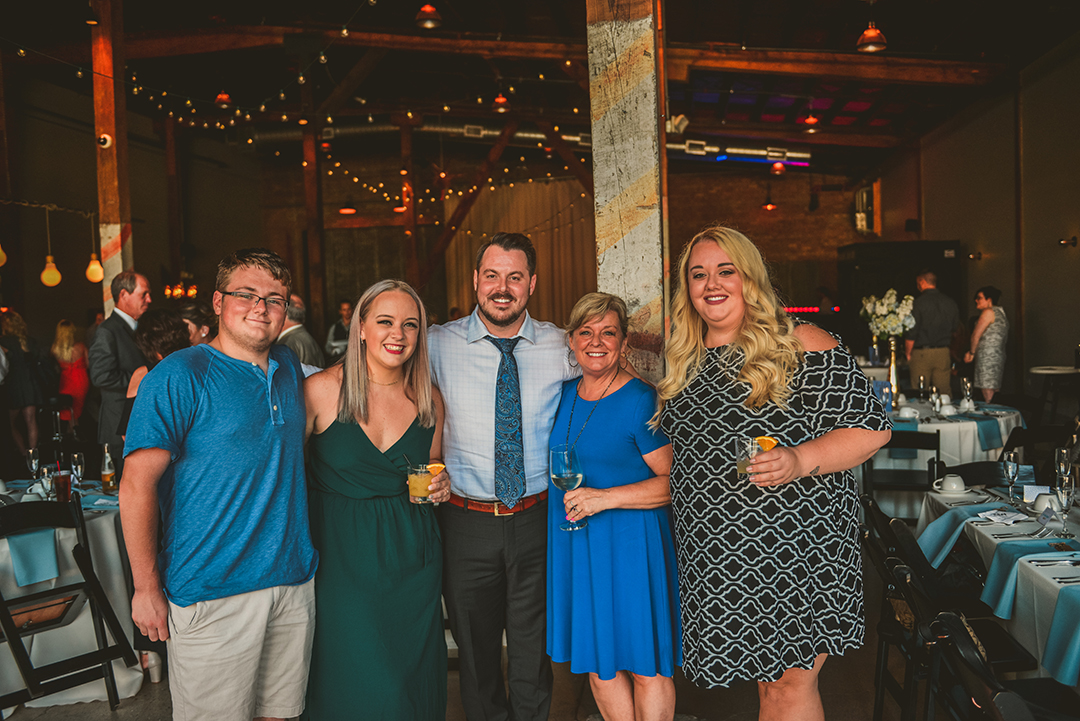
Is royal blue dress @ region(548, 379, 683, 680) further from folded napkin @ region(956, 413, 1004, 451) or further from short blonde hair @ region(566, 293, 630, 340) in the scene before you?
folded napkin @ region(956, 413, 1004, 451)

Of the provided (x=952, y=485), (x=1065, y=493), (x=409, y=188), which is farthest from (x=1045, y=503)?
(x=409, y=188)

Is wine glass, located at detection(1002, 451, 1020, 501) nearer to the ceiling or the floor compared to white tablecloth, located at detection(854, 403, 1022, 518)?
nearer to the ceiling

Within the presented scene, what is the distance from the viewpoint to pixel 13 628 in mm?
2670

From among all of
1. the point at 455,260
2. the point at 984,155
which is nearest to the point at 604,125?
the point at 984,155

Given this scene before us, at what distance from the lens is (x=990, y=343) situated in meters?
8.31

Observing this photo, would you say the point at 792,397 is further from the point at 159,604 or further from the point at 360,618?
the point at 159,604

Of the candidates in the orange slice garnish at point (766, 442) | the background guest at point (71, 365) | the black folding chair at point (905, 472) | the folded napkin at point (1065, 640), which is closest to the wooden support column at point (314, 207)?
the background guest at point (71, 365)

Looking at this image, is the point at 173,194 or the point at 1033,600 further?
the point at 173,194

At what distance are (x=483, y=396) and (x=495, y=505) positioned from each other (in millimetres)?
338

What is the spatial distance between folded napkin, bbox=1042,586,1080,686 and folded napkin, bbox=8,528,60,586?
363 cm

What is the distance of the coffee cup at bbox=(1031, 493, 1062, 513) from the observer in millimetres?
2785

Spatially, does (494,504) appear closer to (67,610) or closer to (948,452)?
(67,610)

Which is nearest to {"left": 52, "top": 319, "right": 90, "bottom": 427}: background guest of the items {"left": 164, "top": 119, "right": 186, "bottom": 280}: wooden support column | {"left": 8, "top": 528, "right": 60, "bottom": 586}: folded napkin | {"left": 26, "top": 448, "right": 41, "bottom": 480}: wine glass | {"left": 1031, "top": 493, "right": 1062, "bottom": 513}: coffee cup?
{"left": 164, "top": 119, "right": 186, "bottom": 280}: wooden support column

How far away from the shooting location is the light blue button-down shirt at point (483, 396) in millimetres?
2309
